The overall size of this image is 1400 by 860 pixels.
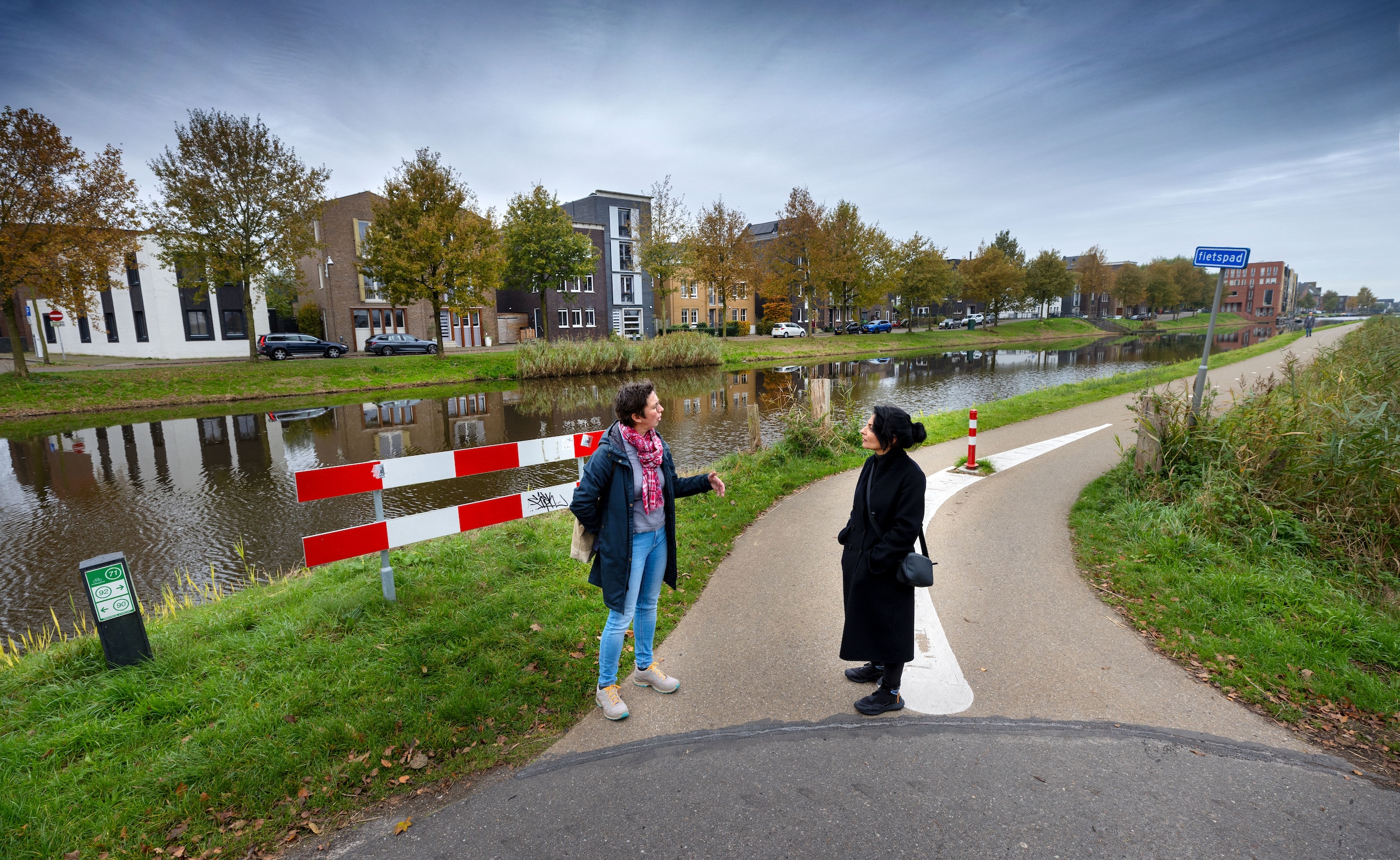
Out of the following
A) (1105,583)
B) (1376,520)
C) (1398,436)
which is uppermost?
(1398,436)

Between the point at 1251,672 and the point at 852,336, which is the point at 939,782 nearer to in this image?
the point at 1251,672

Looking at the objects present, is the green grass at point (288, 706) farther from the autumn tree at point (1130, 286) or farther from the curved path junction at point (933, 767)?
the autumn tree at point (1130, 286)

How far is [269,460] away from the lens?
14484 millimetres

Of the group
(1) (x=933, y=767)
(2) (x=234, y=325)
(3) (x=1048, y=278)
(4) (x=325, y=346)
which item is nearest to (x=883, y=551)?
(1) (x=933, y=767)

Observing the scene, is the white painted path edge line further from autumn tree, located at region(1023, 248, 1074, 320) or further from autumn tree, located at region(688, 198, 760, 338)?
autumn tree, located at region(1023, 248, 1074, 320)

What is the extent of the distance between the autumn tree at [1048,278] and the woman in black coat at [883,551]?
70837mm

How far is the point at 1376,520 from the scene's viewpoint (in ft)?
19.5

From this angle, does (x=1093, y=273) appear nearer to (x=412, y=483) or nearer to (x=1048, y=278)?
(x=1048, y=278)

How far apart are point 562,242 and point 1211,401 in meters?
36.7

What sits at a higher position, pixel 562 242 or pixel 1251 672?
pixel 562 242

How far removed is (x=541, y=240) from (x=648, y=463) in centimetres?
3856

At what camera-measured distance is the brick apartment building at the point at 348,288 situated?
4219 centimetres

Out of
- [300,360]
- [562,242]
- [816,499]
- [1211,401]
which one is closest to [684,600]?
[816,499]

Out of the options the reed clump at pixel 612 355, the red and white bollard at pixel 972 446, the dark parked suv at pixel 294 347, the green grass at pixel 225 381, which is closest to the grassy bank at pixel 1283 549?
the red and white bollard at pixel 972 446
